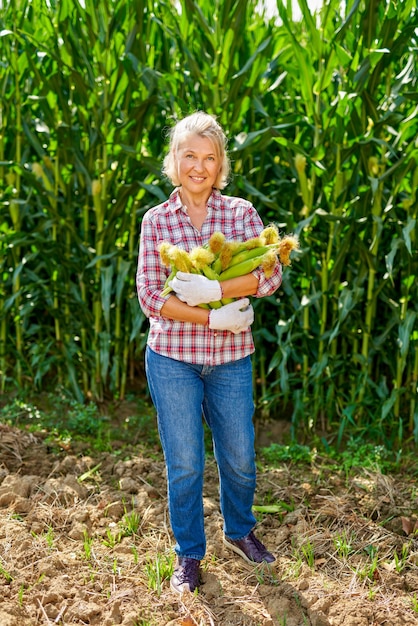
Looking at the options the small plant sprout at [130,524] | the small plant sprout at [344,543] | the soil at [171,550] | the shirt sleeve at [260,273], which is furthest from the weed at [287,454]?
the shirt sleeve at [260,273]

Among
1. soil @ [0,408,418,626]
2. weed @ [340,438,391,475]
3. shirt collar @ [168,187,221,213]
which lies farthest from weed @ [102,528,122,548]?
shirt collar @ [168,187,221,213]

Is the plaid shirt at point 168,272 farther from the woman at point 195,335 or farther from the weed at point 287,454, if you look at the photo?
the weed at point 287,454

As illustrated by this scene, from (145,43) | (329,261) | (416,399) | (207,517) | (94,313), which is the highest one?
(145,43)

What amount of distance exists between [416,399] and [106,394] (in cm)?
217

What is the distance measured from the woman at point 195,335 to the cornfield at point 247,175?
58.6 inches

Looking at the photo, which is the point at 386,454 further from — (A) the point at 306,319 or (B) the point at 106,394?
(B) the point at 106,394

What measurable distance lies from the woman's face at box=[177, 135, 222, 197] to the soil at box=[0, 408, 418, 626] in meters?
1.57

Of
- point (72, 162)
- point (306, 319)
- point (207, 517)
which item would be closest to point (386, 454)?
point (306, 319)

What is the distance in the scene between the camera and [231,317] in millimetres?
2611

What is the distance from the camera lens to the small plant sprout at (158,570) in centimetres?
286

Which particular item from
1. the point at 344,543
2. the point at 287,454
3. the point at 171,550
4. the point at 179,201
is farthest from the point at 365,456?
the point at 179,201

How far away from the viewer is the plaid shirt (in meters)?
2.68

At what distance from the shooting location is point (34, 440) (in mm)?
4352

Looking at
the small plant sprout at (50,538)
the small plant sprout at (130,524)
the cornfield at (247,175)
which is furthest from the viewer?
the cornfield at (247,175)
